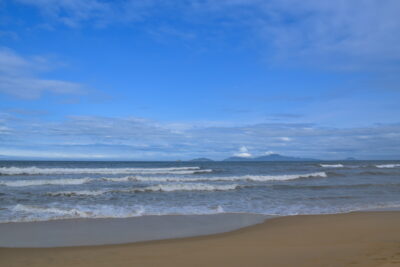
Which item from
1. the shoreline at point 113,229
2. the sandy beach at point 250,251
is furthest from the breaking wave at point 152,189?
the sandy beach at point 250,251

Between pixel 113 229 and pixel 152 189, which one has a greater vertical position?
pixel 152 189

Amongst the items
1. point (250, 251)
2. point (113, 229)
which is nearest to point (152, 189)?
point (113, 229)

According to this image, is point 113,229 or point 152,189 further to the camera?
point 152,189

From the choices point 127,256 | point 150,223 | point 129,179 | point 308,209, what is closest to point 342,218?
point 308,209

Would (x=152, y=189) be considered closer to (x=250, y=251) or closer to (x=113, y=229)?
(x=113, y=229)

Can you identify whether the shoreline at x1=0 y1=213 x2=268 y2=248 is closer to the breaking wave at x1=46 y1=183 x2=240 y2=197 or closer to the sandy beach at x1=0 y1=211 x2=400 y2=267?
the sandy beach at x1=0 y1=211 x2=400 y2=267

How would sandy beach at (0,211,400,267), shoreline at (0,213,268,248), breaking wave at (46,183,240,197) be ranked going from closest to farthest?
sandy beach at (0,211,400,267)
shoreline at (0,213,268,248)
breaking wave at (46,183,240,197)

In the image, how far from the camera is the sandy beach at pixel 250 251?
216 inches

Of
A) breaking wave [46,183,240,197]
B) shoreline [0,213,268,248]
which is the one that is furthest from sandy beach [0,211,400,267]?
breaking wave [46,183,240,197]

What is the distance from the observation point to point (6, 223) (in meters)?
8.98

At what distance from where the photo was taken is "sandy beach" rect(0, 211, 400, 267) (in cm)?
549

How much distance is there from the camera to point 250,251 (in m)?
6.22

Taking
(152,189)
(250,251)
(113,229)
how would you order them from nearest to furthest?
(250,251) → (113,229) → (152,189)

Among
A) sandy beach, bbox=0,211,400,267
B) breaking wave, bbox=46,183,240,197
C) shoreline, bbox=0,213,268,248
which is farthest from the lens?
breaking wave, bbox=46,183,240,197
